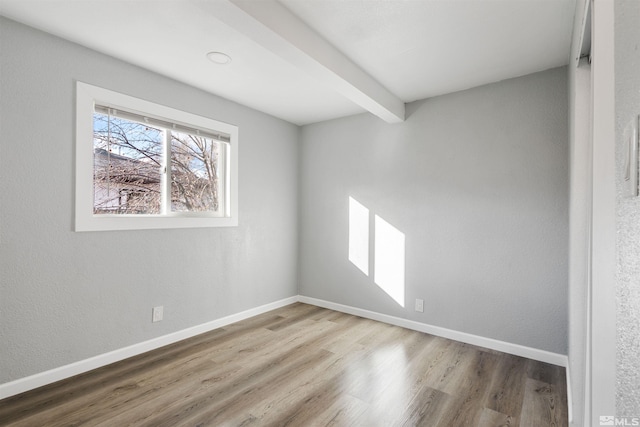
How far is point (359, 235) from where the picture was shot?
12.5ft

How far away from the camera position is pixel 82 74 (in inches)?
93.6

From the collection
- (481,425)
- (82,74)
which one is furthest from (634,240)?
(82,74)

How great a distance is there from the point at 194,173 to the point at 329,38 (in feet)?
6.25

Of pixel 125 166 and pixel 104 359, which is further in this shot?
pixel 125 166

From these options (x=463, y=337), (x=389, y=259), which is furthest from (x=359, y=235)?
(x=463, y=337)

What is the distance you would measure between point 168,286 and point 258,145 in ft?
6.16

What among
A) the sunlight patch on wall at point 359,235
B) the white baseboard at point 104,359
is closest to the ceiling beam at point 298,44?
the sunlight patch on wall at point 359,235

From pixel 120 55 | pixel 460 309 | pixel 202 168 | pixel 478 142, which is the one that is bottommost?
pixel 460 309

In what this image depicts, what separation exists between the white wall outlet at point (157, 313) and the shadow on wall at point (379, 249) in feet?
6.97

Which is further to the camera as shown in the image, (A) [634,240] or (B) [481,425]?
(B) [481,425]

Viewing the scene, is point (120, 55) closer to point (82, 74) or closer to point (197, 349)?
point (82, 74)

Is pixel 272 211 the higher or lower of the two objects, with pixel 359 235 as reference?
higher

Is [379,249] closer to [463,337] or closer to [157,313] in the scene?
[463,337]

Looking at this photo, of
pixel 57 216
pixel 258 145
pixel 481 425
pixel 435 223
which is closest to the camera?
pixel 481 425
